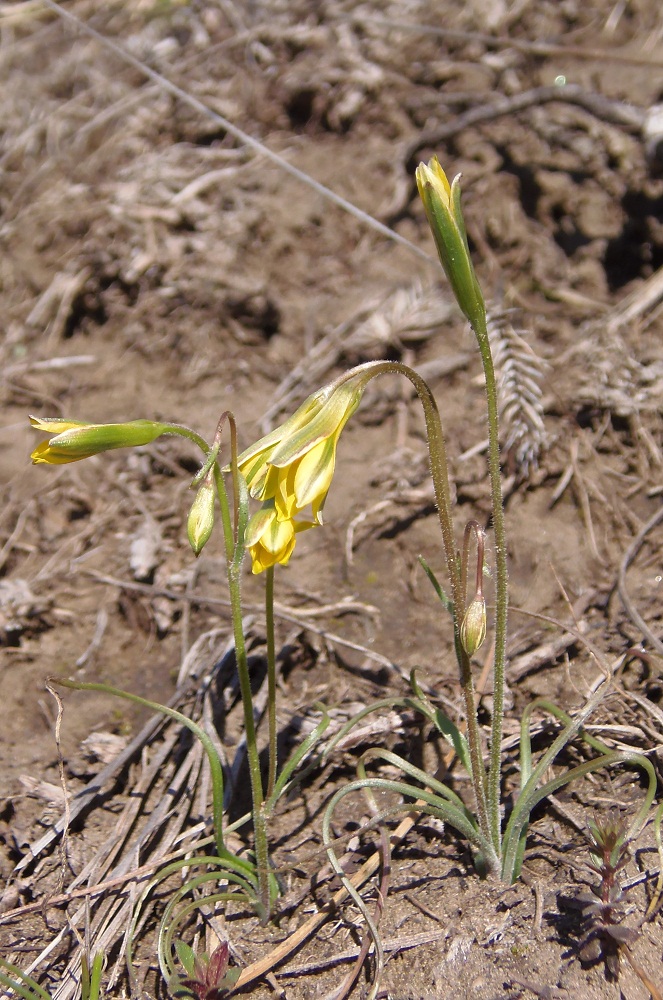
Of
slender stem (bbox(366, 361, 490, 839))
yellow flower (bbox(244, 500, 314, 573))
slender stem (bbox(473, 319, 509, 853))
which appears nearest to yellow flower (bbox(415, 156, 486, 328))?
slender stem (bbox(473, 319, 509, 853))

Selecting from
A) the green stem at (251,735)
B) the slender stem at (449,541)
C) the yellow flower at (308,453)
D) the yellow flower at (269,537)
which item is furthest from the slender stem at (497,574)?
the green stem at (251,735)

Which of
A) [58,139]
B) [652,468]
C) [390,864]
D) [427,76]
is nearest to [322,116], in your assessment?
[427,76]

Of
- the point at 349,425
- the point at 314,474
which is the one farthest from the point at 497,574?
the point at 349,425

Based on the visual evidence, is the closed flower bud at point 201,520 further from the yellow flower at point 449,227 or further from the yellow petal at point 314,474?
the yellow flower at point 449,227

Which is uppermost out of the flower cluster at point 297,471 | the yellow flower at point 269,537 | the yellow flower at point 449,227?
the yellow flower at point 449,227

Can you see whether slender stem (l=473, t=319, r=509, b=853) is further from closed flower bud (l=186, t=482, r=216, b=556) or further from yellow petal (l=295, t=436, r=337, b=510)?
closed flower bud (l=186, t=482, r=216, b=556)

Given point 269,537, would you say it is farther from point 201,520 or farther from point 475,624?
point 475,624
